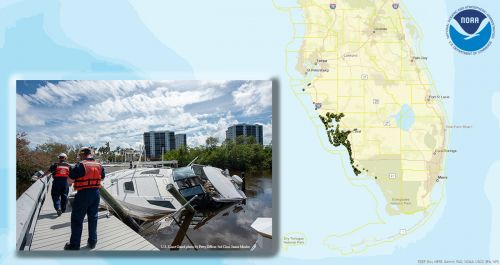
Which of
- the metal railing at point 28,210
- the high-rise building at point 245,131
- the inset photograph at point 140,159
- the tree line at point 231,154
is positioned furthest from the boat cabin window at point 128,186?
the high-rise building at point 245,131

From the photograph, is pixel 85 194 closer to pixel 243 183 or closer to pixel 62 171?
pixel 62 171

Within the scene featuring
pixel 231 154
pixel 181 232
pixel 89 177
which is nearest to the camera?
pixel 89 177

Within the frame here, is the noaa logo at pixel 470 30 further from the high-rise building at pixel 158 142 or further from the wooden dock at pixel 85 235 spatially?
the wooden dock at pixel 85 235

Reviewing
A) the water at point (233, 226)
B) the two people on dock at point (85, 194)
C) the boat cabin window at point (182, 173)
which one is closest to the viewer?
the two people on dock at point (85, 194)

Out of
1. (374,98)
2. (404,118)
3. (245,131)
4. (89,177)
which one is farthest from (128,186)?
(404,118)

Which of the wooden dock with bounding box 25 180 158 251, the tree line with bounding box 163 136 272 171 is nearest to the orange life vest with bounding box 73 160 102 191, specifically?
the wooden dock with bounding box 25 180 158 251

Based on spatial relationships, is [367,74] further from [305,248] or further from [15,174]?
[15,174]

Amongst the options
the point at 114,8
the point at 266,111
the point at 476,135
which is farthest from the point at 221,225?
the point at 476,135
